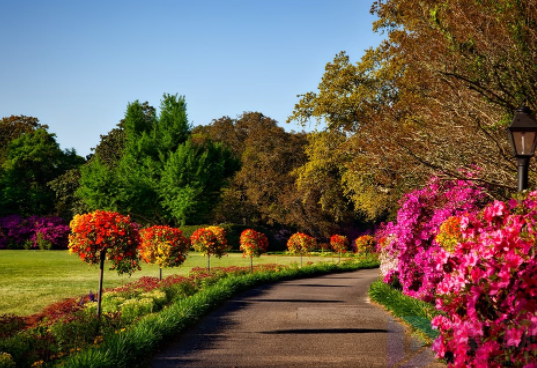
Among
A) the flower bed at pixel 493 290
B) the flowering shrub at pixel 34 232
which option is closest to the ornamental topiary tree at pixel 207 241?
the flower bed at pixel 493 290

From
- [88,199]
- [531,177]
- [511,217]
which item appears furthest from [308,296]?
[88,199]

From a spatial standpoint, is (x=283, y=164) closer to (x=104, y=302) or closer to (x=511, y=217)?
(x=104, y=302)

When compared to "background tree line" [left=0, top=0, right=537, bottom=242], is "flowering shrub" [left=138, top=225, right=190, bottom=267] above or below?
below

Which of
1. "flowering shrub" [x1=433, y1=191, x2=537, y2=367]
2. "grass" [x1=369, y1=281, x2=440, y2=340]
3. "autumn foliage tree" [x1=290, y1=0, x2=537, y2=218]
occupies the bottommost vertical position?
"grass" [x1=369, y1=281, x2=440, y2=340]

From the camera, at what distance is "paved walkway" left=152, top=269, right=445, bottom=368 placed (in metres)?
6.92

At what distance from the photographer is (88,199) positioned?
40.4 meters

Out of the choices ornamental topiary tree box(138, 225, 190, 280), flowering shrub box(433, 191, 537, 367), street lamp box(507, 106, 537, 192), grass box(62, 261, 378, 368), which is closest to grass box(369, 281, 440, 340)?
street lamp box(507, 106, 537, 192)

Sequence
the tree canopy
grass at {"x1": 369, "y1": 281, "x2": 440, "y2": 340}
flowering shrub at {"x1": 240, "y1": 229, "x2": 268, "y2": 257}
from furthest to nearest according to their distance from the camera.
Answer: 1. the tree canopy
2. flowering shrub at {"x1": 240, "y1": 229, "x2": 268, "y2": 257}
3. grass at {"x1": 369, "y1": 281, "x2": 440, "y2": 340}

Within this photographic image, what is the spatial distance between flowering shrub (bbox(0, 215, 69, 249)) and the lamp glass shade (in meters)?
38.3

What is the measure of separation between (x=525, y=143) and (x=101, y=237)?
8294 millimetres

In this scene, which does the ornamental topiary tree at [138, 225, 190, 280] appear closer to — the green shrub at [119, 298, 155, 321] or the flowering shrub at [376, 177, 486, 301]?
the green shrub at [119, 298, 155, 321]

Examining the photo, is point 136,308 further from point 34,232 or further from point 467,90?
point 34,232

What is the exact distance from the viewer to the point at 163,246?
17469mm

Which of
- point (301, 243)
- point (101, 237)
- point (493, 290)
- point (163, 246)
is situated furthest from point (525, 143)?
point (301, 243)
